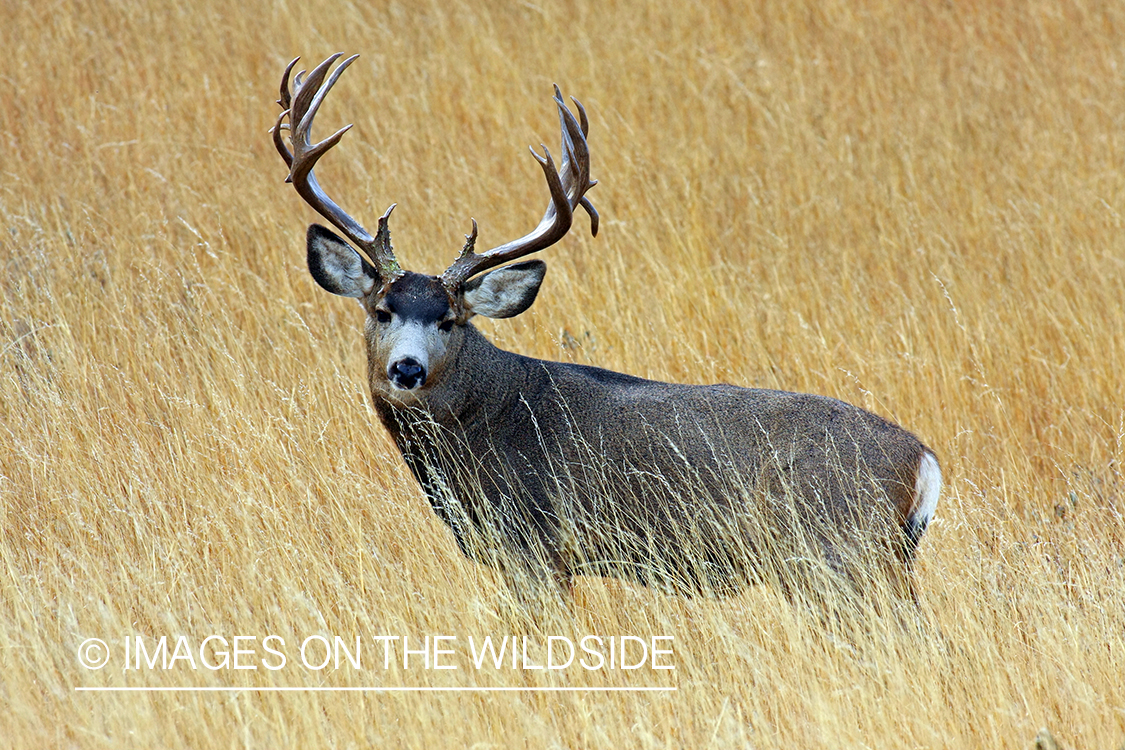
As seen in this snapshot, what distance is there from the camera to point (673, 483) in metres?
4.75

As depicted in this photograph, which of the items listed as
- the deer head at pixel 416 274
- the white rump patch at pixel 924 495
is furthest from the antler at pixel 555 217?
the white rump patch at pixel 924 495

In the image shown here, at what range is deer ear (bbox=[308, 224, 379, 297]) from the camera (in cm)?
507

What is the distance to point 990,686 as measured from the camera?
3873mm

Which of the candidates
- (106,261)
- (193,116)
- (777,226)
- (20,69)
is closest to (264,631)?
(106,261)

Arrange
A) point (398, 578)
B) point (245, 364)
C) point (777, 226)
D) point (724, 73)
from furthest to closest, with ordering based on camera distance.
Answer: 1. point (724, 73)
2. point (777, 226)
3. point (245, 364)
4. point (398, 578)

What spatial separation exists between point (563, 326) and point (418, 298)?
2.41 meters

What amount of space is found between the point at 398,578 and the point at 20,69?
670 cm

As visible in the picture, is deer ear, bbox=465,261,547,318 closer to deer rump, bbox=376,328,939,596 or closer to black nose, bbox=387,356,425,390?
deer rump, bbox=376,328,939,596

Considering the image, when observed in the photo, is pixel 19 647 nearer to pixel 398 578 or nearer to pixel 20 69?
pixel 398 578

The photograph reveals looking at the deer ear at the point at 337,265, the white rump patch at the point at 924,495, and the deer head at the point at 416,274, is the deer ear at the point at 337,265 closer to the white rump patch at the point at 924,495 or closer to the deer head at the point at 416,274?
the deer head at the point at 416,274

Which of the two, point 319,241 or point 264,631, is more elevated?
point 319,241

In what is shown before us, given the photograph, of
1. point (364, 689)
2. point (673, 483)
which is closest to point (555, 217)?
point (673, 483)

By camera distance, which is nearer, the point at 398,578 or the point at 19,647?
the point at 19,647

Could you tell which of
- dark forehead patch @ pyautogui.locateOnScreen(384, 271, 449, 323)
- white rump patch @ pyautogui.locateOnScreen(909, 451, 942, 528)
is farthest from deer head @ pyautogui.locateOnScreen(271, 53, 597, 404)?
white rump patch @ pyautogui.locateOnScreen(909, 451, 942, 528)
